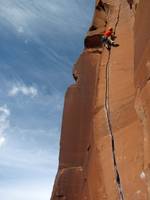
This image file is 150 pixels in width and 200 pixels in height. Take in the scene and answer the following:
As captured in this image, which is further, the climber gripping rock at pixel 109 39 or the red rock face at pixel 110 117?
the climber gripping rock at pixel 109 39

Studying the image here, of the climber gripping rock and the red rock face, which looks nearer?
the red rock face

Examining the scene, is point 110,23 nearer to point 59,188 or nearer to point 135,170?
point 59,188

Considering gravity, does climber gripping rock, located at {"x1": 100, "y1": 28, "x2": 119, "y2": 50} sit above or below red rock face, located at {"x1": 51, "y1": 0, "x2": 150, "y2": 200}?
above

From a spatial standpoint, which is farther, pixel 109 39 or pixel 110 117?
pixel 109 39

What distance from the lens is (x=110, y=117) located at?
20109mm

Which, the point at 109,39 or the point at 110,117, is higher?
the point at 109,39

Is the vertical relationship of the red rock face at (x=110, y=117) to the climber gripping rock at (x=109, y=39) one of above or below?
below

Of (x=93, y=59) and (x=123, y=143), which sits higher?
(x=93, y=59)

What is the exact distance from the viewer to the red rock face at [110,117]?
1664 cm

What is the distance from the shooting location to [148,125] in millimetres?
16000

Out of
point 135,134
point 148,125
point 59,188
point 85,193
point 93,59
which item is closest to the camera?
point 148,125

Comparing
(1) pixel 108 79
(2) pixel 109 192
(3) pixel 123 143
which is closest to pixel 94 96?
(1) pixel 108 79

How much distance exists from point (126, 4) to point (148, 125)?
46.8ft

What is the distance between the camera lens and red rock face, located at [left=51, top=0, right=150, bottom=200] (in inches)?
655
